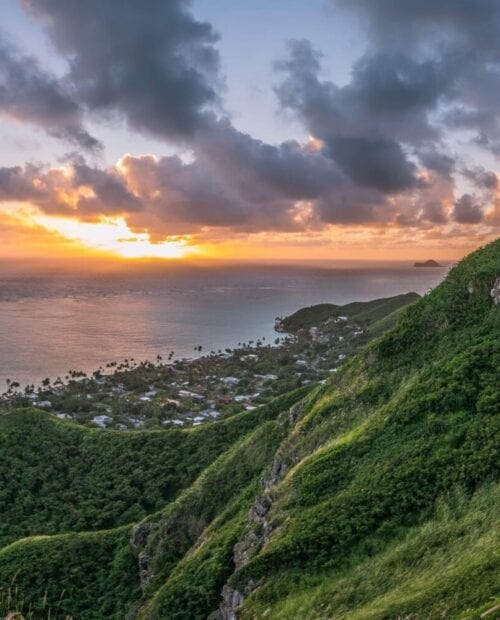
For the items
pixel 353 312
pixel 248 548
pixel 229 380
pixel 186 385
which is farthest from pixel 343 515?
pixel 353 312

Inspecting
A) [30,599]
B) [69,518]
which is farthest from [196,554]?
[69,518]

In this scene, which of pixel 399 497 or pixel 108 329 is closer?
pixel 399 497

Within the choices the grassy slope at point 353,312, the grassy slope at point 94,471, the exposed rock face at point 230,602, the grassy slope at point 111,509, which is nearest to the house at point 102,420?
the grassy slope at point 94,471

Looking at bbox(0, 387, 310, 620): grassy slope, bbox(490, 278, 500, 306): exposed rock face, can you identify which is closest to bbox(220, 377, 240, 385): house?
bbox(0, 387, 310, 620): grassy slope

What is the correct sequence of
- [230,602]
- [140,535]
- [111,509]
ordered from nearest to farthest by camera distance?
1. [230,602]
2. [140,535]
3. [111,509]

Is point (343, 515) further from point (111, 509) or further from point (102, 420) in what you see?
point (102, 420)

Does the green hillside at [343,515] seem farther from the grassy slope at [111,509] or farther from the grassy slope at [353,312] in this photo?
the grassy slope at [353,312]

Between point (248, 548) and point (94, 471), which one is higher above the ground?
point (248, 548)
